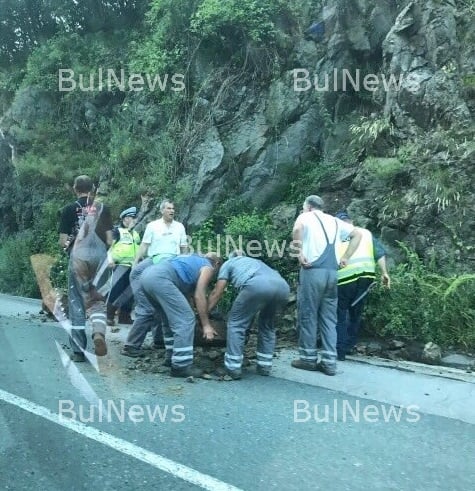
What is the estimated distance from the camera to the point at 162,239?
8.20 metres

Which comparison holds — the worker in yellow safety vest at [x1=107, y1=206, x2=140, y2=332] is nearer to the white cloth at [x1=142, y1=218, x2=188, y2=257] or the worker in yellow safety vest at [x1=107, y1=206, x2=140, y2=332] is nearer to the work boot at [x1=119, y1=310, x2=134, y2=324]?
the work boot at [x1=119, y1=310, x2=134, y2=324]

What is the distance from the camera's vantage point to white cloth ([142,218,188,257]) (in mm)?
8188

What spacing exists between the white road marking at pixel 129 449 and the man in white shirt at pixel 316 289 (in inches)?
112

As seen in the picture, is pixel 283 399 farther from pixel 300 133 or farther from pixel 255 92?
pixel 255 92

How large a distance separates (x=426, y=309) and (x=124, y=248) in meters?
4.58

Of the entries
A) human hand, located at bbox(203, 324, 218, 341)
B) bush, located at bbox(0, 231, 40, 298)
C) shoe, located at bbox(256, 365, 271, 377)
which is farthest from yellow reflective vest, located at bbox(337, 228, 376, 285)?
bush, located at bbox(0, 231, 40, 298)

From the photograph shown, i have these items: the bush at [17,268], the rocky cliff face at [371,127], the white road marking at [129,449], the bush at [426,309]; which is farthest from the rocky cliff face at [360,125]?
the white road marking at [129,449]

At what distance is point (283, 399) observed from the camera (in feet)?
18.2

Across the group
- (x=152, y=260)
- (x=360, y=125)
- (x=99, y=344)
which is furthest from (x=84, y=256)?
(x=360, y=125)

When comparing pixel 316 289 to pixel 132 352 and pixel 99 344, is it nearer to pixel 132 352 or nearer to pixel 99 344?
pixel 132 352

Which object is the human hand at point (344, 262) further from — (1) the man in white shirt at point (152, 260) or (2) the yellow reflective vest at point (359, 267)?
(1) the man in white shirt at point (152, 260)

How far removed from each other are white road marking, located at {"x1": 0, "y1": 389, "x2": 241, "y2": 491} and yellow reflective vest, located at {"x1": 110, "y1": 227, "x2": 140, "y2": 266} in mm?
4155

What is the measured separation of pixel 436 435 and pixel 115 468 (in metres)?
2.44

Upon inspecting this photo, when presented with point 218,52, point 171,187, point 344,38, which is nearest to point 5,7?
point 218,52
